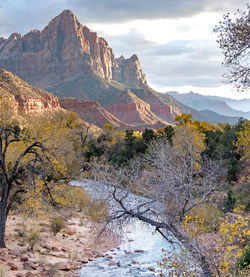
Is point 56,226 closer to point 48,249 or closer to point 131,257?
point 48,249

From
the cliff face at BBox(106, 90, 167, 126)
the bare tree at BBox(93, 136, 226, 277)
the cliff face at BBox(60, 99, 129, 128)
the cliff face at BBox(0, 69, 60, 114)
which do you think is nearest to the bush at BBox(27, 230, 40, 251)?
the bare tree at BBox(93, 136, 226, 277)

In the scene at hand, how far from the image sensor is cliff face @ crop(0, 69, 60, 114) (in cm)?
5506

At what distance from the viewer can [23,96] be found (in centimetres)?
6047

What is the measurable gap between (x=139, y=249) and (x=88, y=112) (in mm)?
85511

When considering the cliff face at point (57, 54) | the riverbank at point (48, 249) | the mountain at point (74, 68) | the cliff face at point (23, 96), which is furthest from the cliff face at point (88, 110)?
the riverbank at point (48, 249)

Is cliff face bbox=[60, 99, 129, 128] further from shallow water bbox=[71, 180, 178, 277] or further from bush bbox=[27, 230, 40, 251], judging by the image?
bush bbox=[27, 230, 40, 251]

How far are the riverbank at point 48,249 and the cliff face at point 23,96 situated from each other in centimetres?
3430

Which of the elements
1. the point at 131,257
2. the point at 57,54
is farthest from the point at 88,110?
the point at 57,54

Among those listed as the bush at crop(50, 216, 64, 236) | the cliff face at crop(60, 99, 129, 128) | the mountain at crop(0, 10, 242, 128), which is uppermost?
the mountain at crop(0, 10, 242, 128)

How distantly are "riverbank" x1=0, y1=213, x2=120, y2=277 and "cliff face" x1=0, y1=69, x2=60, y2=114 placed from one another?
113 ft

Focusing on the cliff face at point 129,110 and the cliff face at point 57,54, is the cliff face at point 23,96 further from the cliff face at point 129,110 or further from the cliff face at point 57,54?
the cliff face at point 57,54

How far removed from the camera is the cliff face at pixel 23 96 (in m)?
55.1

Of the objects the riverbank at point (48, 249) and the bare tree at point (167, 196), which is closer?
the bare tree at point (167, 196)

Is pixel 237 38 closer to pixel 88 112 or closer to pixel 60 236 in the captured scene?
pixel 60 236
